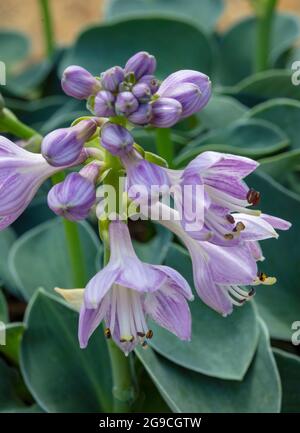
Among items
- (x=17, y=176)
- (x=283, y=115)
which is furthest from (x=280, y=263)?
(x=17, y=176)

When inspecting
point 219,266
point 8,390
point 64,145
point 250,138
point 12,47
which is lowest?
point 8,390

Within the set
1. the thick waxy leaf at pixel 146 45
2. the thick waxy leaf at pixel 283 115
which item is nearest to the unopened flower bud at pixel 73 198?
the thick waxy leaf at pixel 283 115

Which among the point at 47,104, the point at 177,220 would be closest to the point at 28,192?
the point at 177,220

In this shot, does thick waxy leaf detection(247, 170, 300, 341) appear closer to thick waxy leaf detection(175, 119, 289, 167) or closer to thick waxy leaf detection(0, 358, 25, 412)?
thick waxy leaf detection(175, 119, 289, 167)

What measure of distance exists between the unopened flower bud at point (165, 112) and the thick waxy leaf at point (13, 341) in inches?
16.7

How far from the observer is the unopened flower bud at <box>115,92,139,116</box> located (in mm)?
652

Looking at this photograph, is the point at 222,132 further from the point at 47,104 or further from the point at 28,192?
the point at 28,192

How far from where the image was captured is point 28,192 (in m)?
0.69

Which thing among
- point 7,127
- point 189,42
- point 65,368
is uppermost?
point 7,127

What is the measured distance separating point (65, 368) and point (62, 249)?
0.19 metres

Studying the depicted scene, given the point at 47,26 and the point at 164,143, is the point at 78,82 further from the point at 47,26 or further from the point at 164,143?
the point at 47,26

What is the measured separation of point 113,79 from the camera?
Answer: 67 centimetres

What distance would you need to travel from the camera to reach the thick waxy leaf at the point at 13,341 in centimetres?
100

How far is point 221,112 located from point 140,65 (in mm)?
603
